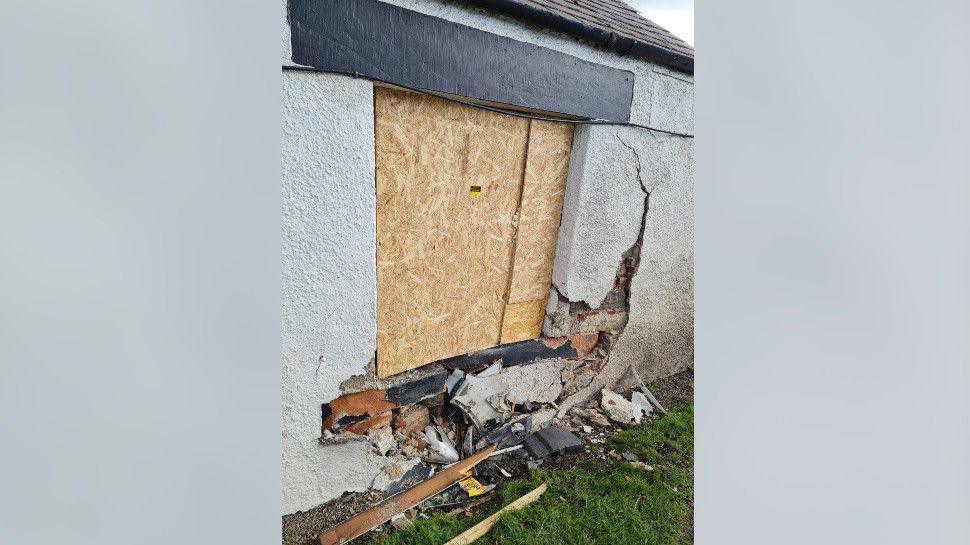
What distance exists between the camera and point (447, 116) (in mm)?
2699

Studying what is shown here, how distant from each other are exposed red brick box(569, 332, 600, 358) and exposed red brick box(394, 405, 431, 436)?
→ 52.9 inches

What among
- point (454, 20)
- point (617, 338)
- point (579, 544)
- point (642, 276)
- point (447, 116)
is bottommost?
point (579, 544)

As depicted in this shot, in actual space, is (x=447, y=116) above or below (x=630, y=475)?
above

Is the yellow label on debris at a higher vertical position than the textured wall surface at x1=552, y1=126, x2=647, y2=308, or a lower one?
lower

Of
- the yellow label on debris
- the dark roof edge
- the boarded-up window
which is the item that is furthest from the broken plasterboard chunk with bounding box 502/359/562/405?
the dark roof edge

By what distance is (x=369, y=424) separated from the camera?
261 cm

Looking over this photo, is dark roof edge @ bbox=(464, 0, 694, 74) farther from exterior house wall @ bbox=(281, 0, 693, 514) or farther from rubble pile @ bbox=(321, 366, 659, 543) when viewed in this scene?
rubble pile @ bbox=(321, 366, 659, 543)

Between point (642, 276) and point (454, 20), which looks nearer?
point (454, 20)

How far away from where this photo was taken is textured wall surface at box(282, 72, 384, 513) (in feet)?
6.92

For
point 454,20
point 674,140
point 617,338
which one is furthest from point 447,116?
point 617,338

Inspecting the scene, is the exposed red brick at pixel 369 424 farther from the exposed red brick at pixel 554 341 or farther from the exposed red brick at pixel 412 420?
the exposed red brick at pixel 554 341

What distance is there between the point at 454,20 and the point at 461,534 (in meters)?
2.72

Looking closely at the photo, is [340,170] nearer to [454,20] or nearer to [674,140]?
[454,20]

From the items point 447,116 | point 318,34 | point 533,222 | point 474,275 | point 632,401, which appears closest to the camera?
point 318,34
